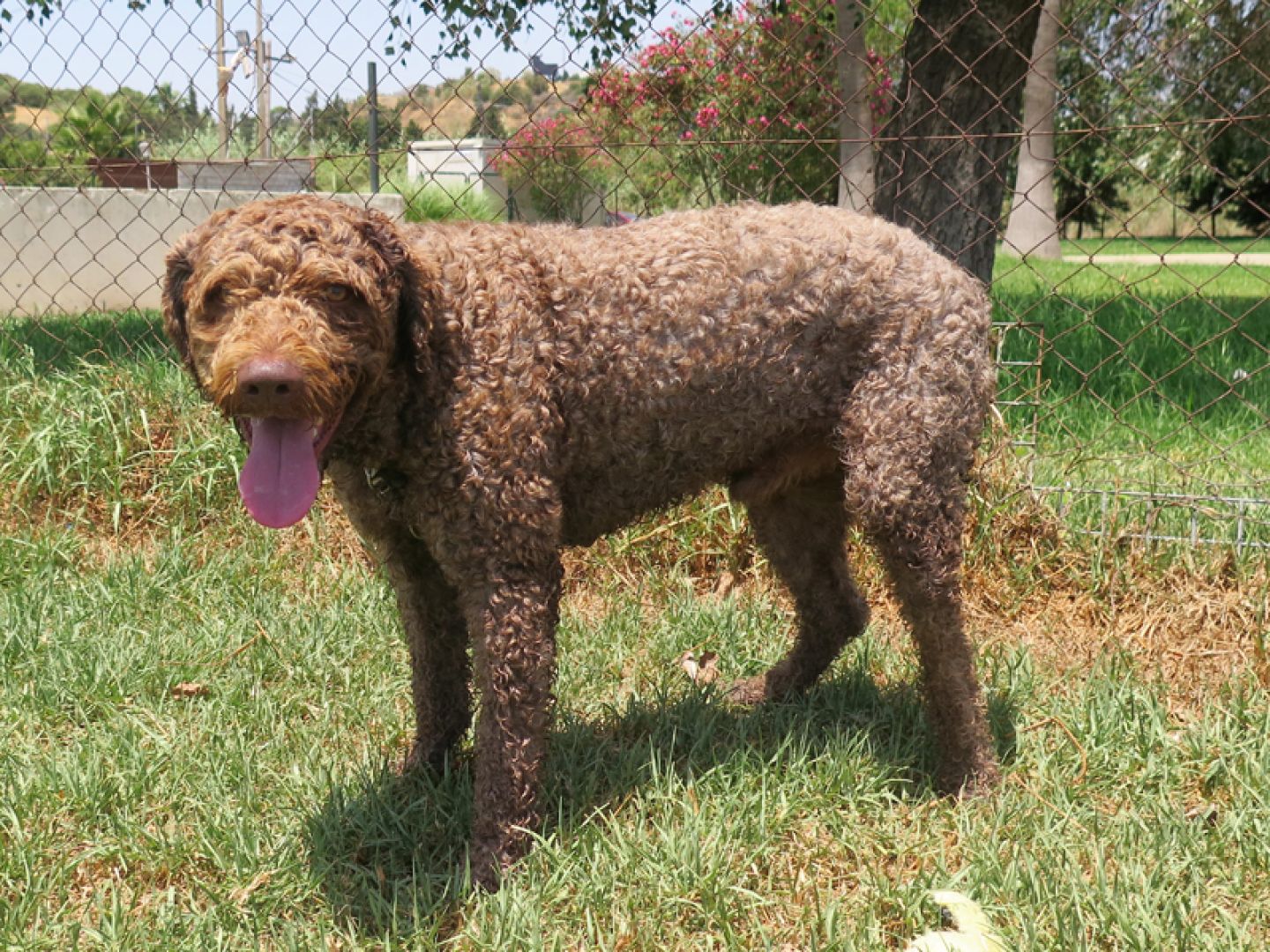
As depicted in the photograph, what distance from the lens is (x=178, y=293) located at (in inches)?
96.0

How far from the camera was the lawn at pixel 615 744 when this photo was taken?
2441 mm

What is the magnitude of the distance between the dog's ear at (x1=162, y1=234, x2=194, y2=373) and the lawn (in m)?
1.14

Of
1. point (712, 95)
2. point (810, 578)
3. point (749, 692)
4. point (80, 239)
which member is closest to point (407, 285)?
point (810, 578)

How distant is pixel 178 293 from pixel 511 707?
1180 millimetres

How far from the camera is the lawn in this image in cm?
244

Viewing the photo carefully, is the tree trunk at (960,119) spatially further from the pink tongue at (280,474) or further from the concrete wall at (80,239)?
the concrete wall at (80,239)

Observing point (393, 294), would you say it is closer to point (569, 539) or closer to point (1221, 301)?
point (569, 539)

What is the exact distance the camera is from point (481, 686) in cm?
262

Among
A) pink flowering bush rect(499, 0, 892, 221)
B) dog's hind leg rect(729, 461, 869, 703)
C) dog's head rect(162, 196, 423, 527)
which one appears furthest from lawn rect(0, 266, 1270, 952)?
pink flowering bush rect(499, 0, 892, 221)

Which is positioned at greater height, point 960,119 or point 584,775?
point 960,119

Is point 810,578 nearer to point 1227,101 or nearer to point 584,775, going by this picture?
point 584,775

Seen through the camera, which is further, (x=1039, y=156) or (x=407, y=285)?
(x=1039, y=156)

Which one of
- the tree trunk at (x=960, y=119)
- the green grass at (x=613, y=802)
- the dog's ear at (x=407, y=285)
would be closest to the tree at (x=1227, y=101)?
the tree trunk at (x=960, y=119)

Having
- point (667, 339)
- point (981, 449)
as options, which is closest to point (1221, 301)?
point (981, 449)
